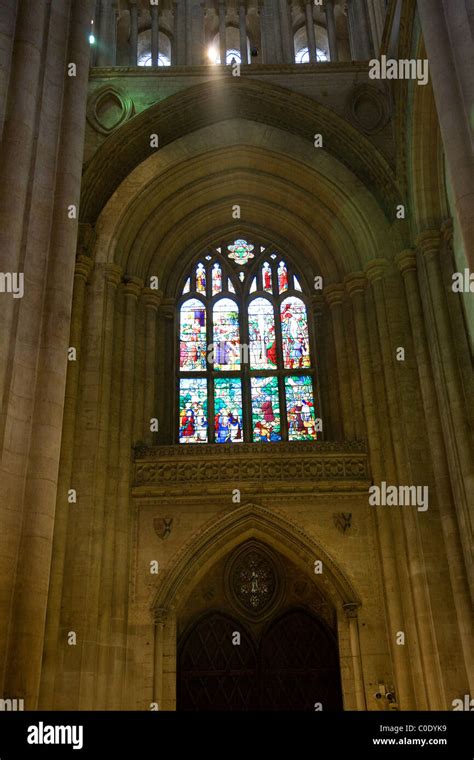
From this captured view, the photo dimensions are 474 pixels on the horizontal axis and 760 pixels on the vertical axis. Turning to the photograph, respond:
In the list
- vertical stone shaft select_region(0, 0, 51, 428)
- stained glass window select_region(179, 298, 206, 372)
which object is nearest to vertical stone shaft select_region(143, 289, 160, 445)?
stained glass window select_region(179, 298, 206, 372)

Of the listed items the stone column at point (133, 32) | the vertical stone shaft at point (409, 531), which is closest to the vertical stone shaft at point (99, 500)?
the vertical stone shaft at point (409, 531)

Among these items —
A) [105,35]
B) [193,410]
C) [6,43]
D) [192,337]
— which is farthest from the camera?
[105,35]

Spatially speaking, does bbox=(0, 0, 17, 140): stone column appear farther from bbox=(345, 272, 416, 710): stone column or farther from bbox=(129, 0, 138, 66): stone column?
bbox=(345, 272, 416, 710): stone column

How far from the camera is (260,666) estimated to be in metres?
13.6

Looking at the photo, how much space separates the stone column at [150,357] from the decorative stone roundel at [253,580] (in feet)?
9.78

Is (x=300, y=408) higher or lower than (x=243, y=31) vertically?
lower

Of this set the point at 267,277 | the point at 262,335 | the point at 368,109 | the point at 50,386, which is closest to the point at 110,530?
the point at 50,386

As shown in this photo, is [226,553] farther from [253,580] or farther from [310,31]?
[310,31]

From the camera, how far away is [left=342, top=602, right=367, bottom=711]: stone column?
1230 centimetres

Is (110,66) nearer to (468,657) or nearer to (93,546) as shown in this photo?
(93,546)

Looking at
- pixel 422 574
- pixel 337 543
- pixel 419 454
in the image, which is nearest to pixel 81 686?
pixel 337 543

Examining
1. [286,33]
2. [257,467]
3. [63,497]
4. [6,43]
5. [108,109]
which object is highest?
[286,33]

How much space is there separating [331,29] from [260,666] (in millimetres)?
14673

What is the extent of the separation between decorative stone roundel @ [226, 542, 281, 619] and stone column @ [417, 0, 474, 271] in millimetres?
7922
